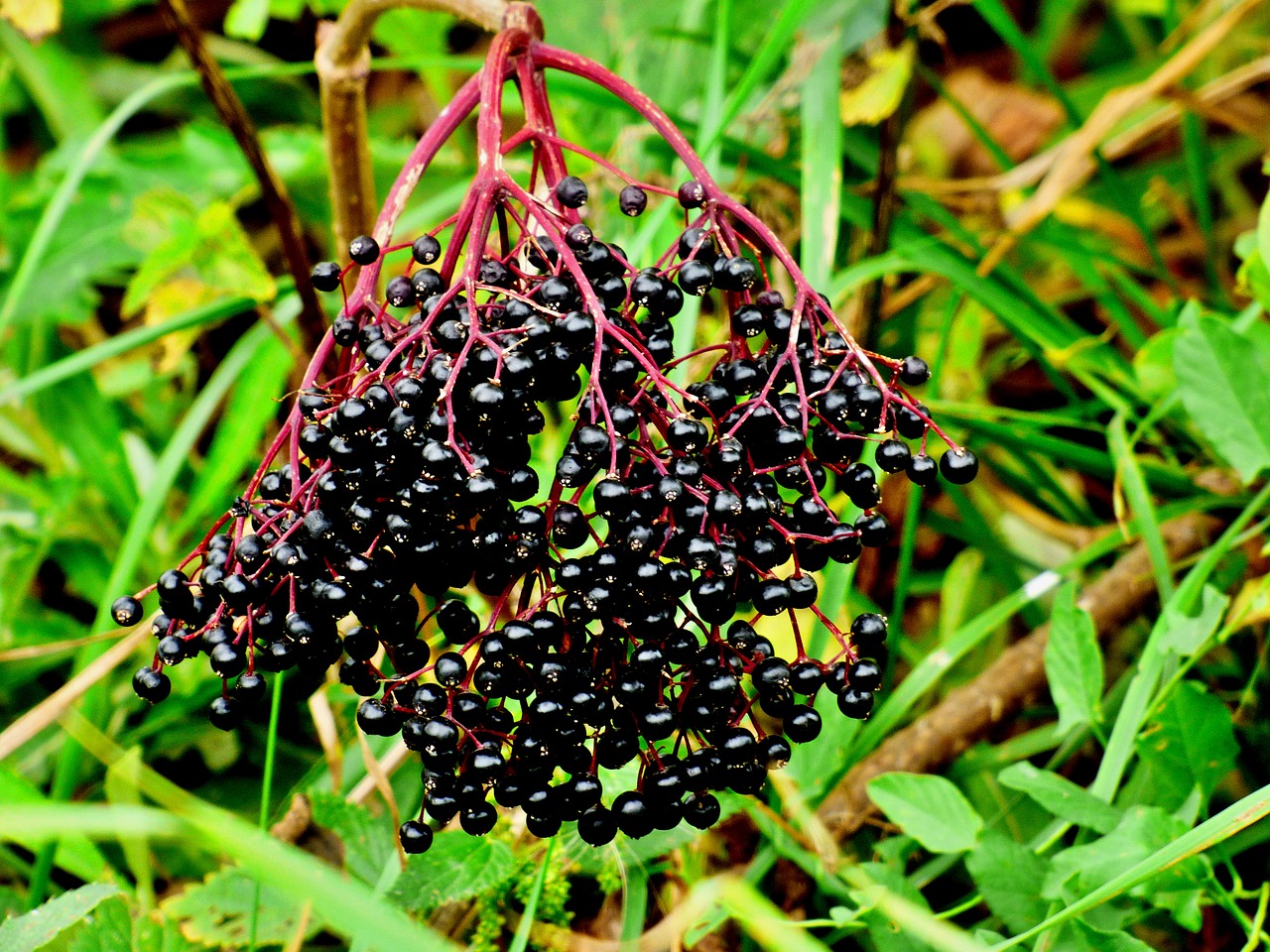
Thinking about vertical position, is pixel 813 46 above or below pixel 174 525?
above

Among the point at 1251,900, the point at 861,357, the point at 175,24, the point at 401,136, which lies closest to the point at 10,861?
the point at 175,24

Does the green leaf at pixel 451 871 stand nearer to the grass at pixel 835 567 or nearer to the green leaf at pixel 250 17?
the grass at pixel 835 567

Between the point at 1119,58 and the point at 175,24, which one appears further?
the point at 1119,58

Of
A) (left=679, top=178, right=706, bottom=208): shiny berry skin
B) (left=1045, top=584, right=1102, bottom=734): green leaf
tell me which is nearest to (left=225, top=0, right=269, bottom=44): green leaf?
(left=679, top=178, right=706, bottom=208): shiny berry skin

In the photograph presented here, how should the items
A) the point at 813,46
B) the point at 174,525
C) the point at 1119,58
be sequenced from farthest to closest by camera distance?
1. the point at 1119,58
2. the point at 174,525
3. the point at 813,46

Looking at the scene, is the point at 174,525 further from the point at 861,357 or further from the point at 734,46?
the point at 861,357

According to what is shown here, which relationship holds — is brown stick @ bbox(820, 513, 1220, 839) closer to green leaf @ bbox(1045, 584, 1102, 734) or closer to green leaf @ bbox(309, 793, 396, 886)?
green leaf @ bbox(1045, 584, 1102, 734)

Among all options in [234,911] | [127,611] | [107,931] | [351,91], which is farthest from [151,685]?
[351,91]
